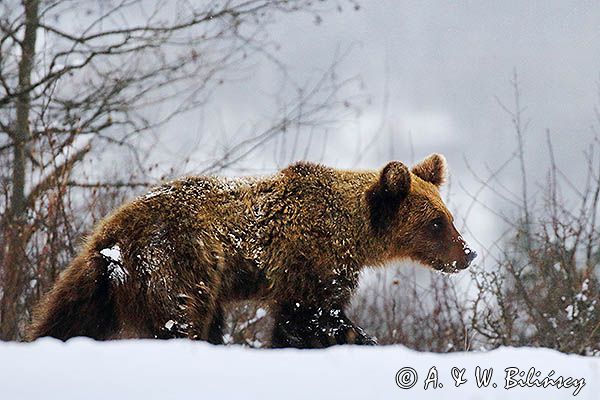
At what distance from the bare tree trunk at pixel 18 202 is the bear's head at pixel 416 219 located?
11.6 ft

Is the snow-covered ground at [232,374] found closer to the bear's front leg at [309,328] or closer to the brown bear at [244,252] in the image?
the brown bear at [244,252]

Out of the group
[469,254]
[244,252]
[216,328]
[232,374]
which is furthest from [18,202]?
[232,374]

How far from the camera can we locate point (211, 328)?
5.86 metres

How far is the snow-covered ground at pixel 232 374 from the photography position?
329cm

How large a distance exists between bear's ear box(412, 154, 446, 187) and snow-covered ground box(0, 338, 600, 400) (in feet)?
9.60

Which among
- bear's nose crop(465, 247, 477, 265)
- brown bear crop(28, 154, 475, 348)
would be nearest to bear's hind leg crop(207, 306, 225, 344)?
brown bear crop(28, 154, 475, 348)

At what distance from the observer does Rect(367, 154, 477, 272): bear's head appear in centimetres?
645

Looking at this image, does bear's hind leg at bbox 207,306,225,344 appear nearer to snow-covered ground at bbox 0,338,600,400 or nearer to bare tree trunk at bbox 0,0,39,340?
snow-covered ground at bbox 0,338,600,400

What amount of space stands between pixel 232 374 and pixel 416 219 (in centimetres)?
336

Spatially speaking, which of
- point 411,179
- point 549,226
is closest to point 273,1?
point 549,226

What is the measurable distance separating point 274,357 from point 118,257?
185cm

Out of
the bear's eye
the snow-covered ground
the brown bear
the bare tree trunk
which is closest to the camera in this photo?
the snow-covered ground

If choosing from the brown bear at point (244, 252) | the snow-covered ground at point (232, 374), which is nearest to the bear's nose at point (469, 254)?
the brown bear at point (244, 252)

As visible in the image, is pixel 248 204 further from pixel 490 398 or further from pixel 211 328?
pixel 490 398
